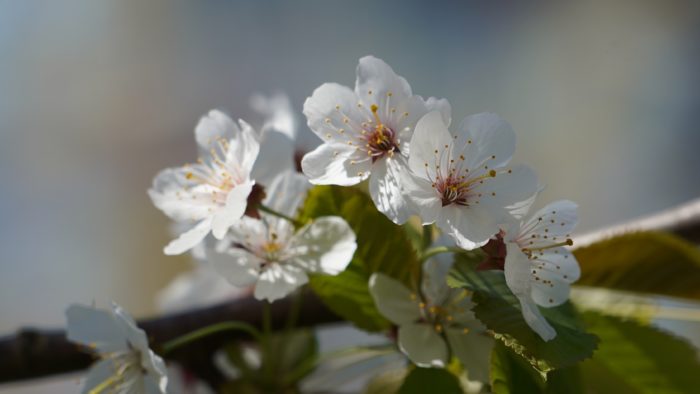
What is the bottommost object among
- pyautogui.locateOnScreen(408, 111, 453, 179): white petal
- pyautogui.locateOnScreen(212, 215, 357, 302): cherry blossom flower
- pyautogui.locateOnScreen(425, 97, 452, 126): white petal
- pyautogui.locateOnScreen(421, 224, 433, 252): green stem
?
pyautogui.locateOnScreen(421, 224, 433, 252): green stem

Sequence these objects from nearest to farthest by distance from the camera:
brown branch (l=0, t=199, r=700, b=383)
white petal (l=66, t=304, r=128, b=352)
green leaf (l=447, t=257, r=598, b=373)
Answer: green leaf (l=447, t=257, r=598, b=373)
white petal (l=66, t=304, r=128, b=352)
brown branch (l=0, t=199, r=700, b=383)

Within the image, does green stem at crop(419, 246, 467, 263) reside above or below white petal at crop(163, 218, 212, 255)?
below

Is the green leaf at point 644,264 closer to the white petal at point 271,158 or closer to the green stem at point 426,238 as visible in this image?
the green stem at point 426,238

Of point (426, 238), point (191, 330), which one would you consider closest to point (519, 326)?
point (426, 238)

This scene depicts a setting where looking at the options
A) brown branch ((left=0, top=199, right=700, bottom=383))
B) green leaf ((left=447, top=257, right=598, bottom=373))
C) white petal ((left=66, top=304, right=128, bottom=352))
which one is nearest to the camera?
green leaf ((left=447, top=257, right=598, bottom=373))

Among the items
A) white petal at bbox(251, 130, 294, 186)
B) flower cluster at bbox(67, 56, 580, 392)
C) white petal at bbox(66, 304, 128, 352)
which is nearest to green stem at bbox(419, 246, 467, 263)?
flower cluster at bbox(67, 56, 580, 392)

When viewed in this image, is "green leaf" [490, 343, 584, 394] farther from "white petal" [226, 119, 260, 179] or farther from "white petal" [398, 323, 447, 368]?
"white petal" [226, 119, 260, 179]

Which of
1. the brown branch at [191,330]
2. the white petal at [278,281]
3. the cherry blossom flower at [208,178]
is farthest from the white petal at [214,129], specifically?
the brown branch at [191,330]
